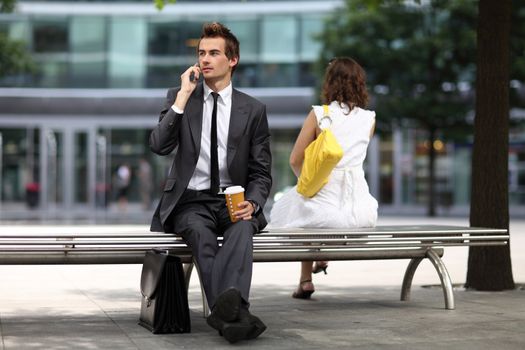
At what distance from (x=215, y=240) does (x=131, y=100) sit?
32.9 meters

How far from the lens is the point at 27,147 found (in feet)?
124

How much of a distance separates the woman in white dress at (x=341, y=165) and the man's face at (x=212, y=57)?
1.40 metres

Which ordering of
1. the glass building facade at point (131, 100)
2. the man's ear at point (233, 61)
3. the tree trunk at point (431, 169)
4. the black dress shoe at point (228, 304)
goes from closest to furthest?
the black dress shoe at point (228, 304) → the man's ear at point (233, 61) → the tree trunk at point (431, 169) → the glass building facade at point (131, 100)

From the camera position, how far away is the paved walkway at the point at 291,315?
5.62 metres

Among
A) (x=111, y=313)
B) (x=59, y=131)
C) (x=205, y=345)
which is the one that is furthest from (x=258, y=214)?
(x=59, y=131)

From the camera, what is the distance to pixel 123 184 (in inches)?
1446

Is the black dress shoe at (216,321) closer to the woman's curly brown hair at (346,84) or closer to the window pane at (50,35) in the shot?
the woman's curly brown hair at (346,84)

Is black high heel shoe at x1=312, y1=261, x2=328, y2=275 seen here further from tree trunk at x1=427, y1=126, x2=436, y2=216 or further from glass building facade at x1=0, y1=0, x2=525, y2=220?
glass building facade at x1=0, y1=0, x2=525, y2=220

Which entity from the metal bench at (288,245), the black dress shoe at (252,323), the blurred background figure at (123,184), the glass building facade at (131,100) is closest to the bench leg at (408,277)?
the metal bench at (288,245)

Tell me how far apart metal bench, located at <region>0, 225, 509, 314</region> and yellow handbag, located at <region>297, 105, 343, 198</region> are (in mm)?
558

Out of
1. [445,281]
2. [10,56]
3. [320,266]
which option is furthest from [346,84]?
[10,56]

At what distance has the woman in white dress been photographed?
7.42 metres

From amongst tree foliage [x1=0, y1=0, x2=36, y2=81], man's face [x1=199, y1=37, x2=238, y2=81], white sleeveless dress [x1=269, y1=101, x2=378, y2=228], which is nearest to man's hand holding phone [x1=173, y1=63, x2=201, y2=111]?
man's face [x1=199, y1=37, x2=238, y2=81]

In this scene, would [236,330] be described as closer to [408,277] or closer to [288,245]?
[288,245]
